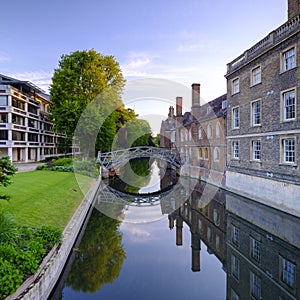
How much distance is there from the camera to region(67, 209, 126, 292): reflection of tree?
8320 millimetres

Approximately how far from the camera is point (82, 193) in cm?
A: 1733

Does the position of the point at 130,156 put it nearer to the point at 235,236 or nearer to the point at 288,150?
the point at 288,150

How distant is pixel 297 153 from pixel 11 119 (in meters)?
29.5

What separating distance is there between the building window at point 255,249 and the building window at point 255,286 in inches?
48.1

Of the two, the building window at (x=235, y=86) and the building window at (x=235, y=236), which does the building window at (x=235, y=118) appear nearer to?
the building window at (x=235, y=86)

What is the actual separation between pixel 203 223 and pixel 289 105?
311 inches

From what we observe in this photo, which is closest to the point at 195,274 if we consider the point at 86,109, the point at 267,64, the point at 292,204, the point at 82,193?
the point at 292,204

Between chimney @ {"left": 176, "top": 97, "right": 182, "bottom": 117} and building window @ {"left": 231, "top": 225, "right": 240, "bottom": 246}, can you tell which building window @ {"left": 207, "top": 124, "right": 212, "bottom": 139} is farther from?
building window @ {"left": 231, "top": 225, "right": 240, "bottom": 246}

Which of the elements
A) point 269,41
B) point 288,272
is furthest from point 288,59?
point 288,272

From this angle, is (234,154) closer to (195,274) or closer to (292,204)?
(292,204)

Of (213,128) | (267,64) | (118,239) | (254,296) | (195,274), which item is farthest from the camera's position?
(213,128)

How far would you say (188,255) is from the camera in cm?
1059

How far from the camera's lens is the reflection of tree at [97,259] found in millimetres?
8320

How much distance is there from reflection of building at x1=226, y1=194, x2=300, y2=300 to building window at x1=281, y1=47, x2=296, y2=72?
7852mm
